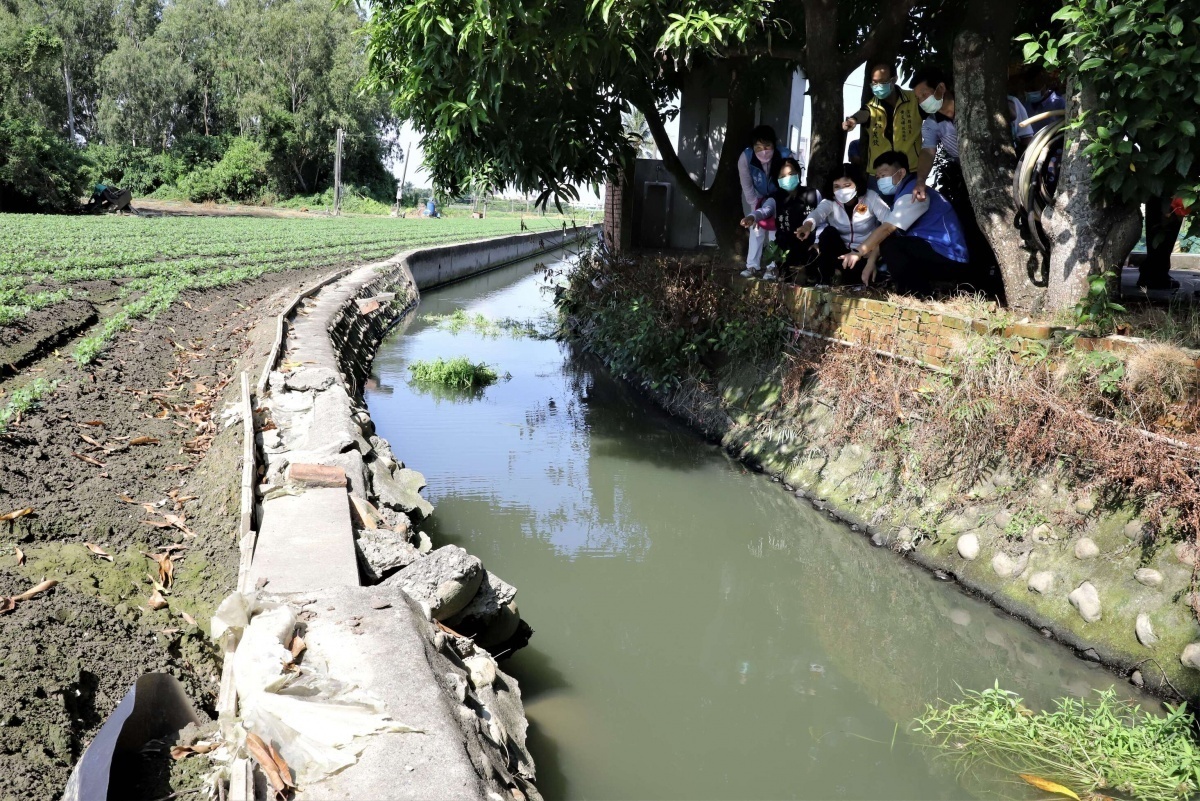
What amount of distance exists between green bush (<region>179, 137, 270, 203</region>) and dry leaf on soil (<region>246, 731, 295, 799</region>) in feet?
152

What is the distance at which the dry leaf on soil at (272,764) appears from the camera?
2865 mm

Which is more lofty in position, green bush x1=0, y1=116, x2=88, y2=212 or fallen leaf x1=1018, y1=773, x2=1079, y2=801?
green bush x1=0, y1=116, x2=88, y2=212

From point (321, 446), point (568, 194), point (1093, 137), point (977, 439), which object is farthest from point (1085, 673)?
point (568, 194)

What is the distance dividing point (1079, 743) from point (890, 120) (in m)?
5.49

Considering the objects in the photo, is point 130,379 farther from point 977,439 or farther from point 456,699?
point 977,439

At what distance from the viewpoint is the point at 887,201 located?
26.2 feet

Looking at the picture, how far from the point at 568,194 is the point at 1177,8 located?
457 cm

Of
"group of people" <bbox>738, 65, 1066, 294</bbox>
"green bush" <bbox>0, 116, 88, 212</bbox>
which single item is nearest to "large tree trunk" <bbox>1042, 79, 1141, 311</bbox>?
"group of people" <bbox>738, 65, 1066, 294</bbox>

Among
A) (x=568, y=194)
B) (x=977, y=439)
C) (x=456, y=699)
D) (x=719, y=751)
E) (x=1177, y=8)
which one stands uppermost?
(x=1177, y=8)

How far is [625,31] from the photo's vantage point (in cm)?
670

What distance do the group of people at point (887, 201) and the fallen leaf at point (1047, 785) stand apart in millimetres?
4446

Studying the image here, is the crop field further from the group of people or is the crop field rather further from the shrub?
the group of people

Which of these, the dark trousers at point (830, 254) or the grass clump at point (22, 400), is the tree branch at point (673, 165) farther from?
the grass clump at point (22, 400)

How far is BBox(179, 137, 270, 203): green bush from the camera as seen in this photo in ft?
149
